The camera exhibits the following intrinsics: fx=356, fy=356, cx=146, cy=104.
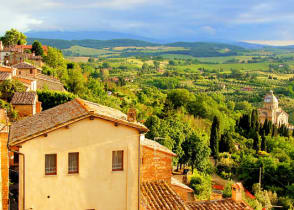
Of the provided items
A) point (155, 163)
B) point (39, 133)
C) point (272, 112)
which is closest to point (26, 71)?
point (155, 163)

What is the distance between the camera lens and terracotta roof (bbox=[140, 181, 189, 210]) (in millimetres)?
12039

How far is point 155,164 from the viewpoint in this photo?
1494 centimetres

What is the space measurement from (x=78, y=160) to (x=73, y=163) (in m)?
0.17

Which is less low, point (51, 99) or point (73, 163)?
point (73, 163)

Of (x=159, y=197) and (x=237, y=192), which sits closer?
(x=159, y=197)

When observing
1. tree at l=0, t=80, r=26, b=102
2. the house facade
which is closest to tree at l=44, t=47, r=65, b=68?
tree at l=0, t=80, r=26, b=102

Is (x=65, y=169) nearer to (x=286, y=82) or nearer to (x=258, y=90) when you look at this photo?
(x=258, y=90)

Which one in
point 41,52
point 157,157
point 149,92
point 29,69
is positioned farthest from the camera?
→ point 149,92

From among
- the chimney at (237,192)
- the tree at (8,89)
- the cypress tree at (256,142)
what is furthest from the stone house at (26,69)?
the cypress tree at (256,142)

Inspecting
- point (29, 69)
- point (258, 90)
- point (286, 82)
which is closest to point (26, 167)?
point (29, 69)

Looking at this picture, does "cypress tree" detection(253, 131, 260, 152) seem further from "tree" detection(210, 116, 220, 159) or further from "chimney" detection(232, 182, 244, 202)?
"chimney" detection(232, 182, 244, 202)

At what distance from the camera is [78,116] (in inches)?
414

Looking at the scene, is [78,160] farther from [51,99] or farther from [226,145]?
[226,145]

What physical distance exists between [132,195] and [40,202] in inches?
110
